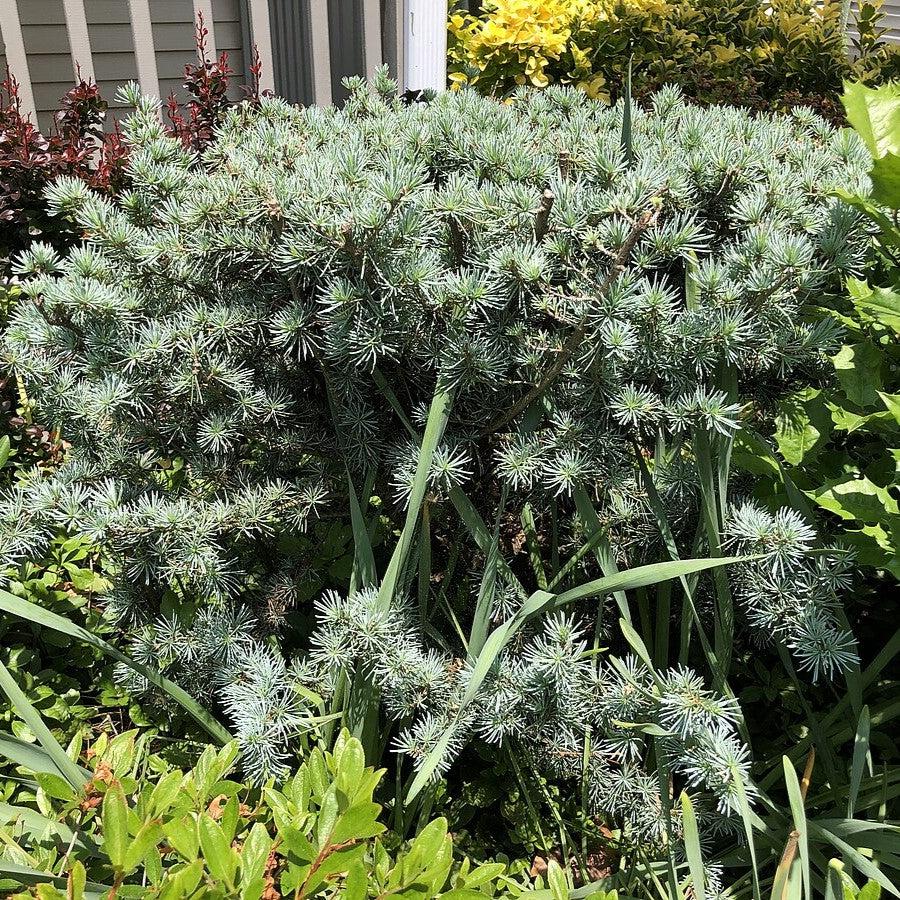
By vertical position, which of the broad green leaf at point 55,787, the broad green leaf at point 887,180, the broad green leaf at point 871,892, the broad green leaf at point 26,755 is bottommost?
the broad green leaf at point 26,755

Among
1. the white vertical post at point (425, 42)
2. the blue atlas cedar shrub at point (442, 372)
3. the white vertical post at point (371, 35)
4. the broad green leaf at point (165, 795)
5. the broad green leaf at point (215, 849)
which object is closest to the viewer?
the broad green leaf at point (215, 849)

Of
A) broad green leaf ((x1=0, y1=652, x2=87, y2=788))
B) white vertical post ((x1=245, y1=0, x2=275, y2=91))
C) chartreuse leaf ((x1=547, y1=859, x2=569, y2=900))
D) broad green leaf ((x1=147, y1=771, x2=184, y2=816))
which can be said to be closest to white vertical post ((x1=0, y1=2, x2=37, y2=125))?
white vertical post ((x1=245, y1=0, x2=275, y2=91))

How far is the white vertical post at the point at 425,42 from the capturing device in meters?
3.60

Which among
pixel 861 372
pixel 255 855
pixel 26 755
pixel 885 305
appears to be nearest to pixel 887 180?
pixel 885 305

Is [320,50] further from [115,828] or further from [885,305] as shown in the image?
[115,828]

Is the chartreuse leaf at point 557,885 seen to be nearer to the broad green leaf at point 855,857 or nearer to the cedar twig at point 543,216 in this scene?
the broad green leaf at point 855,857

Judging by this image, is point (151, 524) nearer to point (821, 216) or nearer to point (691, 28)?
point (821, 216)

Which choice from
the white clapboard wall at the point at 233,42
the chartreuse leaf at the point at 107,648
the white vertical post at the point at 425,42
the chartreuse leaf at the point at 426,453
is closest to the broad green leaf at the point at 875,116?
the chartreuse leaf at the point at 426,453

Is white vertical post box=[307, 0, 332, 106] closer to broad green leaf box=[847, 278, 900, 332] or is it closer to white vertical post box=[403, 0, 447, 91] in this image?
white vertical post box=[403, 0, 447, 91]

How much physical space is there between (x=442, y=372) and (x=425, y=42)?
2.63m

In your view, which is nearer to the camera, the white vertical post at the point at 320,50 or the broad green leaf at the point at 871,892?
the broad green leaf at the point at 871,892

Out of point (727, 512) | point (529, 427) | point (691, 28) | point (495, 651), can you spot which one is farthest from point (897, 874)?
point (691, 28)

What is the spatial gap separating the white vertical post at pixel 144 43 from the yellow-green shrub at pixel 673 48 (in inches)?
55.4

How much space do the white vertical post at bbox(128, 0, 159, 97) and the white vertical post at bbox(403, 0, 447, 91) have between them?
45.0 inches
